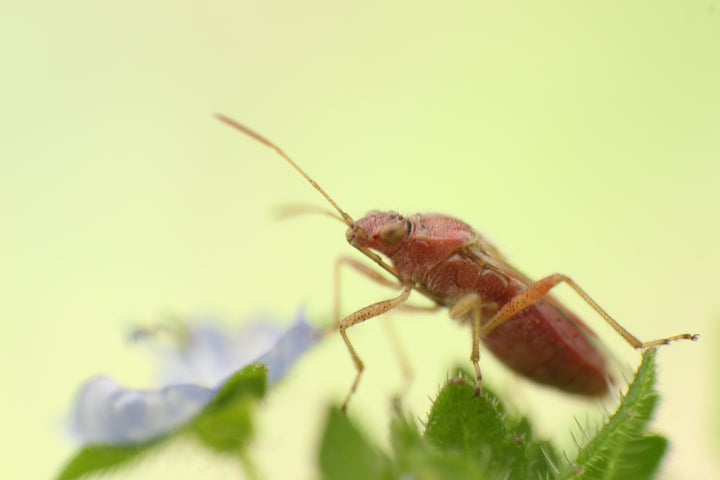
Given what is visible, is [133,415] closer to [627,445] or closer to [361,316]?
[361,316]

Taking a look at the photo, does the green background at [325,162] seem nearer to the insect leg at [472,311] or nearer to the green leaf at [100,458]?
the insect leg at [472,311]

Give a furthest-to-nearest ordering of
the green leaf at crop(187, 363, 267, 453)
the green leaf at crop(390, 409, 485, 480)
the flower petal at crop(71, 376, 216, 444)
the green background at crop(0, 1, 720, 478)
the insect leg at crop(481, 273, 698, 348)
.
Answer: the green background at crop(0, 1, 720, 478) < the insect leg at crop(481, 273, 698, 348) < the flower petal at crop(71, 376, 216, 444) < the green leaf at crop(187, 363, 267, 453) < the green leaf at crop(390, 409, 485, 480)

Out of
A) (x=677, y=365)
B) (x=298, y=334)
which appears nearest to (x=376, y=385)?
(x=677, y=365)

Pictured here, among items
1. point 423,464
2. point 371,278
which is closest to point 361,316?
point 371,278

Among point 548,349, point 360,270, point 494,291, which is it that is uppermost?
point 360,270

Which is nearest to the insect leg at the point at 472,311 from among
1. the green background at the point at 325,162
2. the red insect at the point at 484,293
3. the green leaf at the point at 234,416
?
the red insect at the point at 484,293

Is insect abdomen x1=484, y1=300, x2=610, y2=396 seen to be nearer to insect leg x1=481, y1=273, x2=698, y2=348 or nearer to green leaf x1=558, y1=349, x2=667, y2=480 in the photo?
insect leg x1=481, y1=273, x2=698, y2=348

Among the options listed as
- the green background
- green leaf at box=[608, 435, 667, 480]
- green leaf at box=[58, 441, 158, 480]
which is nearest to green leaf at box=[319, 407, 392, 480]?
green leaf at box=[608, 435, 667, 480]
